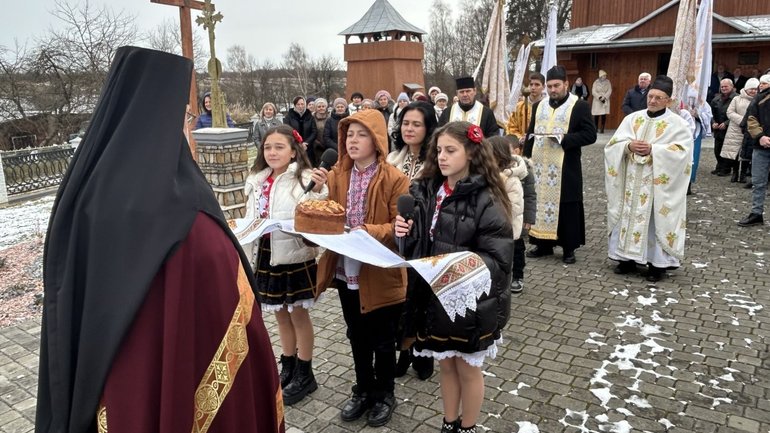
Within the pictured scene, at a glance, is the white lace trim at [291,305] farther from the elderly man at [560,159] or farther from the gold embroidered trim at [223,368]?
the elderly man at [560,159]

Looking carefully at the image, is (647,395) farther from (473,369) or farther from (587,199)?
(587,199)

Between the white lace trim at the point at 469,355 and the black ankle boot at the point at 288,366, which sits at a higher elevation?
the white lace trim at the point at 469,355

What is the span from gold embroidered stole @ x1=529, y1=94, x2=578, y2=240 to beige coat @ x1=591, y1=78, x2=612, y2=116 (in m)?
12.7

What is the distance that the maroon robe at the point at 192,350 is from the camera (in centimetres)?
151

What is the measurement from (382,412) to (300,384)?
666 mm

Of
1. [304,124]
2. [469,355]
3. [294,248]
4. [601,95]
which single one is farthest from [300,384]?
[601,95]

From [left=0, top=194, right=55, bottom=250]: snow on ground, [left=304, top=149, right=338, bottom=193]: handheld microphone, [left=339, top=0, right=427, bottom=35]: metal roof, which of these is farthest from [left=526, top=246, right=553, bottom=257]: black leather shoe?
[left=339, top=0, right=427, bottom=35]: metal roof

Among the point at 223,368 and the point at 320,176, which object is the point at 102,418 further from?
the point at 320,176

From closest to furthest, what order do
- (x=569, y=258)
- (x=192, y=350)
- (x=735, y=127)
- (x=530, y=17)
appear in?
(x=192, y=350) < (x=569, y=258) < (x=735, y=127) < (x=530, y=17)

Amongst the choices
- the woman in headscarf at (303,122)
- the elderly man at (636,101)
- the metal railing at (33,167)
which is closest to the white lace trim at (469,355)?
the woman in headscarf at (303,122)

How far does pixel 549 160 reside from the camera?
265 inches

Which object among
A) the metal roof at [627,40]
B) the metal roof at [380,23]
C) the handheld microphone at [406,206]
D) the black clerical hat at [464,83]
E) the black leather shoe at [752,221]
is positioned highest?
the metal roof at [380,23]

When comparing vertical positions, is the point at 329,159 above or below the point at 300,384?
above

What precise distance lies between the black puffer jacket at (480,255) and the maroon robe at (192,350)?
131cm
